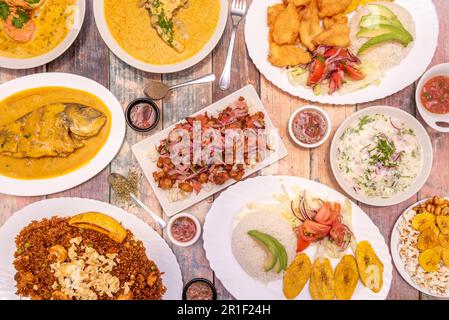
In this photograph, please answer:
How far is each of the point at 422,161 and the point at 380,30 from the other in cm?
96

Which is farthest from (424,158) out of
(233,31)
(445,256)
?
(233,31)

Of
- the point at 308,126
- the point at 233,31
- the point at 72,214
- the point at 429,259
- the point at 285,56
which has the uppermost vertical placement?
the point at 233,31

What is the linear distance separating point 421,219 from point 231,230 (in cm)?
133

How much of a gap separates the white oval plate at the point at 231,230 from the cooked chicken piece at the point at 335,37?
956 mm

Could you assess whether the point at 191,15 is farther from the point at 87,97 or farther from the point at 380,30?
the point at 380,30

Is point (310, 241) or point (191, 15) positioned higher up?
point (191, 15)

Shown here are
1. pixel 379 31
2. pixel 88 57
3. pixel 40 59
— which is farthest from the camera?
pixel 88 57

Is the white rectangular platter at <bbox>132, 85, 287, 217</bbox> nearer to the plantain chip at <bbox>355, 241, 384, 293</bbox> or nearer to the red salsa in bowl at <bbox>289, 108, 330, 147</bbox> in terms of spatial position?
the red salsa in bowl at <bbox>289, 108, 330, 147</bbox>

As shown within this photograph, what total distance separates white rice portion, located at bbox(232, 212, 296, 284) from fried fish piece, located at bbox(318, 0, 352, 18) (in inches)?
56.9

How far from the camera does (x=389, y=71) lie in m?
3.06

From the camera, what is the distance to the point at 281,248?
2951 millimetres

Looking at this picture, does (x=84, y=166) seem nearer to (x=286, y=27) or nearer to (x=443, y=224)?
(x=286, y=27)
